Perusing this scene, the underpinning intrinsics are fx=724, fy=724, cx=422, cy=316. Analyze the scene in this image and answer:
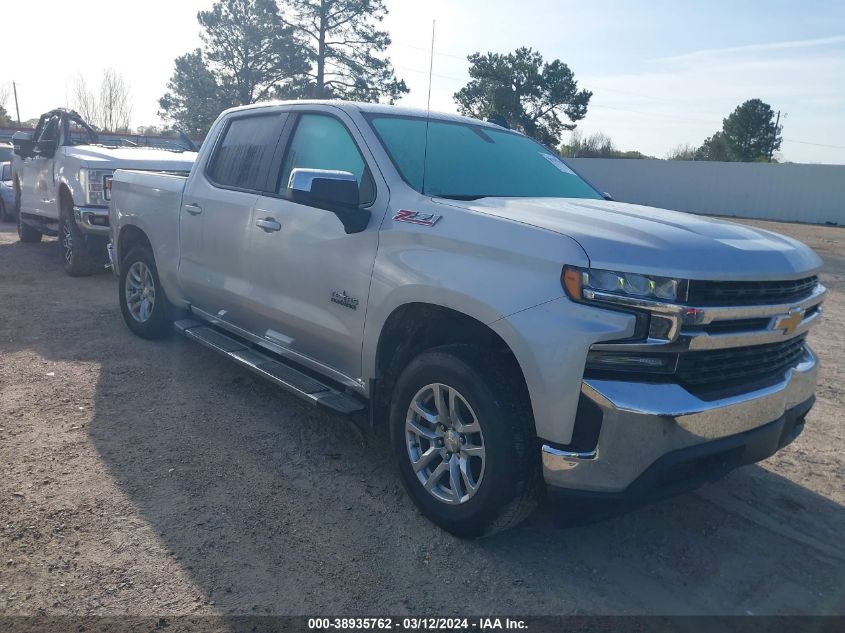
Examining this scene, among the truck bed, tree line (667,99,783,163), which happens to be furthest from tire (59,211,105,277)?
→ tree line (667,99,783,163)

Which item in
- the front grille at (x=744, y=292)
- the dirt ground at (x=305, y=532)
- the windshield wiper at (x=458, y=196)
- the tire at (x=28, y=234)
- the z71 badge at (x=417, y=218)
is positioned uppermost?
the windshield wiper at (x=458, y=196)

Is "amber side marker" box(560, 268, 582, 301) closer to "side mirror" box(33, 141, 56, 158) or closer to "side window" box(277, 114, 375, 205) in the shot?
"side window" box(277, 114, 375, 205)

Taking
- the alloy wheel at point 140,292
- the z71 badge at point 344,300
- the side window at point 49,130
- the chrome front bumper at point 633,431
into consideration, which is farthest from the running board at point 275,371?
the side window at point 49,130

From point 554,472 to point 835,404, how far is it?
12.2ft

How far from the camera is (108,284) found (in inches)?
367

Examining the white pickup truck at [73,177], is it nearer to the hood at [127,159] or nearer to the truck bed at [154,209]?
the hood at [127,159]

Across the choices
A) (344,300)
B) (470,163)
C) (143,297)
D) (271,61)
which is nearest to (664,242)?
(470,163)

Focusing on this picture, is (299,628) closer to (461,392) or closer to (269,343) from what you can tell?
(461,392)

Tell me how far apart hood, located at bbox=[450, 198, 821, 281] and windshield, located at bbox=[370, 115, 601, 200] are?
1.02ft

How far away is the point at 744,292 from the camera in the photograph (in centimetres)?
299

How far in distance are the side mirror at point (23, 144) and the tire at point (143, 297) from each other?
5.18 metres

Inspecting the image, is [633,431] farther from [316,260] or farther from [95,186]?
[95,186]

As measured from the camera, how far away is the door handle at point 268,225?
4405mm

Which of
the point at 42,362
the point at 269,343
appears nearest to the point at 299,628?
the point at 269,343
